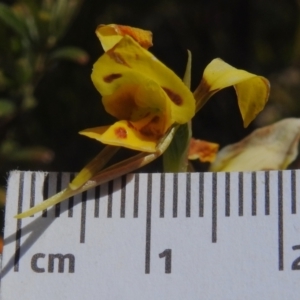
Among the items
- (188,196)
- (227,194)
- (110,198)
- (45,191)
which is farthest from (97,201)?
(227,194)

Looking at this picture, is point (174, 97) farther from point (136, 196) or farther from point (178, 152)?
point (136, 196)

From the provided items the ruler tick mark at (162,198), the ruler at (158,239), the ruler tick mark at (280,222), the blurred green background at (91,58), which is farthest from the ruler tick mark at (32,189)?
the ruler tick mark at (280,222)

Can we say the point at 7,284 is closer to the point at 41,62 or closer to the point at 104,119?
the point at 41,62

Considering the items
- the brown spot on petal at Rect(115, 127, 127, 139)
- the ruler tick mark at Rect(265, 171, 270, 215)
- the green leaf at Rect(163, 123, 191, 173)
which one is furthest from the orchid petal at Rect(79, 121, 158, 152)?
the ruler tick mark at Rect(265, 171, 270, 215)

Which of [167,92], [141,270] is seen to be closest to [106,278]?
[141,270]

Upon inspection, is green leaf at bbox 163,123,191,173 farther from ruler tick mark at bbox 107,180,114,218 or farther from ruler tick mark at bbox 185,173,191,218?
ruler tick mark at bbox 107,180,114,218

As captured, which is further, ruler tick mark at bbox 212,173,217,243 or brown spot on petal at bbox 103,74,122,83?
ruler tick mark at bbox 212,173,217,243

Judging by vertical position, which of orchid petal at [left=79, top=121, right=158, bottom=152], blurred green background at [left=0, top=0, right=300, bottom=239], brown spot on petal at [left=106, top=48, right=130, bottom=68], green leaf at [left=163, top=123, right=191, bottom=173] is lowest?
blurred green background at [left=0, top=0, right=300, bottom=239]
